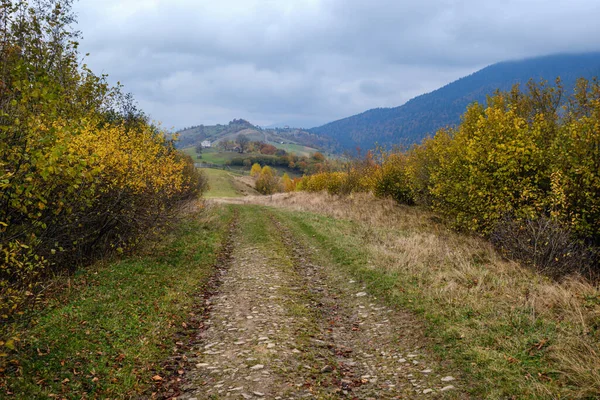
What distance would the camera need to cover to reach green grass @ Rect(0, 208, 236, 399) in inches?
262

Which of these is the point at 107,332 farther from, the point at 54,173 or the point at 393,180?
the point at 393,180

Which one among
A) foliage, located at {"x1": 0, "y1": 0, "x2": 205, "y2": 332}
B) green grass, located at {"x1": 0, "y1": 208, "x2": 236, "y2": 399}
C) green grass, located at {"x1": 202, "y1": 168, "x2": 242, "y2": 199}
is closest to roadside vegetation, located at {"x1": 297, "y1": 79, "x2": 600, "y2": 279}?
green grass, located at {"x1": 0, "y1": 208, "x2": 236, "y2": 399}

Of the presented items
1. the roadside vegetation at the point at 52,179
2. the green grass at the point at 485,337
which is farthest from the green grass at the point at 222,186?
the green grass at the point at 485,337

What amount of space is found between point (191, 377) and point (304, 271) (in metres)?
8.67

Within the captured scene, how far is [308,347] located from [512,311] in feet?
17.3

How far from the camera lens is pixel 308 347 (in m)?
8.57

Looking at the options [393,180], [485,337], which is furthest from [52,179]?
[393,180]

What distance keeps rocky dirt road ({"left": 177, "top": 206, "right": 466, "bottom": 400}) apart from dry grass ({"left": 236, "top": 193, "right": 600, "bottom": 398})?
116cm

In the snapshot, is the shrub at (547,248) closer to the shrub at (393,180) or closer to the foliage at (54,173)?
the foliage at (54,173)

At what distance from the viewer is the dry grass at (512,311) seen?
6450 millimetres

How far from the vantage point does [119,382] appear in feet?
22.8

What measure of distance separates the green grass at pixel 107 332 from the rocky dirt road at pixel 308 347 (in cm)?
100

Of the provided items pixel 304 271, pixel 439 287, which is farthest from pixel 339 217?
pixel 439 287

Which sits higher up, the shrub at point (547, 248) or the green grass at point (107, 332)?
the green grass at point (107, 332)
